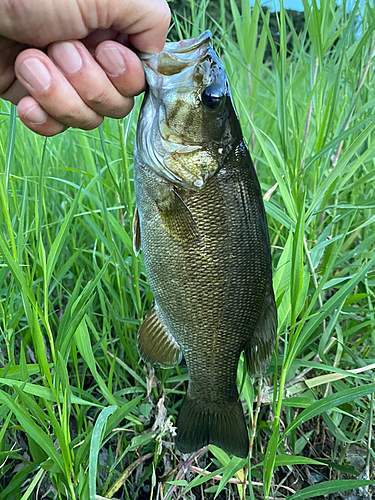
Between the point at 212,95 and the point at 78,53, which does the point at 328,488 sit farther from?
the point at 78,53

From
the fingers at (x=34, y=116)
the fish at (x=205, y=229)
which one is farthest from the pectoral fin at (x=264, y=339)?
the fingers at (x=34, y=116)

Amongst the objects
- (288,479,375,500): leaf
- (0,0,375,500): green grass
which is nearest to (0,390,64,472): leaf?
(0,0,375,500): green grass

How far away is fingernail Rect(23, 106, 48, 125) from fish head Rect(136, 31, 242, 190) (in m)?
0.28

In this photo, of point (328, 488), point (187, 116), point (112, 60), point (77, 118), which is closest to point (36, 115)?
point (77, 118)

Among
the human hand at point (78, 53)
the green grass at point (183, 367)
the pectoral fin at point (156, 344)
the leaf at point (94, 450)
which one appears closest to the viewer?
the leaf at point (94, 450)

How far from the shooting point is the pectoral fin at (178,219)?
39.2 inches

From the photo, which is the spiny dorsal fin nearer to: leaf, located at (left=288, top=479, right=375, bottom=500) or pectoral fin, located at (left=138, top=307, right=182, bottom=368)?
pectoral fin, located at (left=138, top=307, right=182, bottom=368)

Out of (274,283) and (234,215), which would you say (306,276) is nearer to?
(274,283)

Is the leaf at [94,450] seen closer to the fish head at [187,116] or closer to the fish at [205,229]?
the fish at [205,229]

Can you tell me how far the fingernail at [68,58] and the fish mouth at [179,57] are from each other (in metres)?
0.18

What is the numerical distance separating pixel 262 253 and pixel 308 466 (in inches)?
28.6

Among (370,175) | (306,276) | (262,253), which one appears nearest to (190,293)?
(262,253)

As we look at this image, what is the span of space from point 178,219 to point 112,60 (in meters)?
0.45

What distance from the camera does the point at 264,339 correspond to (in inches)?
40.3
